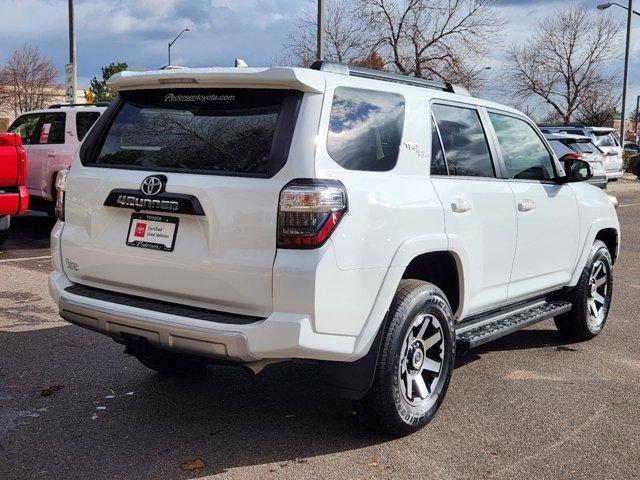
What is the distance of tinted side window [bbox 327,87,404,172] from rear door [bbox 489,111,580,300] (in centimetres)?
129

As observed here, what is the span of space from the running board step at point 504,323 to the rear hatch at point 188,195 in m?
1.60

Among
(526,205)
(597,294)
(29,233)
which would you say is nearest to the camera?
(526,205)

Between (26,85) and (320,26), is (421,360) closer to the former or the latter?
(320,26)

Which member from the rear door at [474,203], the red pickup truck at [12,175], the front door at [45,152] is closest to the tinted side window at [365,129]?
the rear door at [474,203]

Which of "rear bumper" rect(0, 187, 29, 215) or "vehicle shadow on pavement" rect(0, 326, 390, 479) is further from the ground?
"rear bumper" rect(0, 187, 29, 215)

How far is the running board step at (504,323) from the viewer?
4.43 metres

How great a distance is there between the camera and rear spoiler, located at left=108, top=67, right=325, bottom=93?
3.45 metres

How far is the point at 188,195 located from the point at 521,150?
8.93ft

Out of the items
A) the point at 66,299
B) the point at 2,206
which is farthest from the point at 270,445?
the point at 2,206

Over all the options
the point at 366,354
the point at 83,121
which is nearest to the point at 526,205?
the point at 366,354

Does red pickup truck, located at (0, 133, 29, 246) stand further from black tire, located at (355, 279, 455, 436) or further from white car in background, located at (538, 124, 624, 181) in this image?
white car in background, located at (538, 124, 624, 181)

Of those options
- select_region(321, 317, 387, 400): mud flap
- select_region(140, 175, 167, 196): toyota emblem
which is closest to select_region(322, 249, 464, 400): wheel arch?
select_region(321, 317, 387, 400): mud flap

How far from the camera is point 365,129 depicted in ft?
12.2

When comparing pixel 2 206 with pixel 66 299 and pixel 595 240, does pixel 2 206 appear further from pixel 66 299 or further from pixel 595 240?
pixel 595 240
